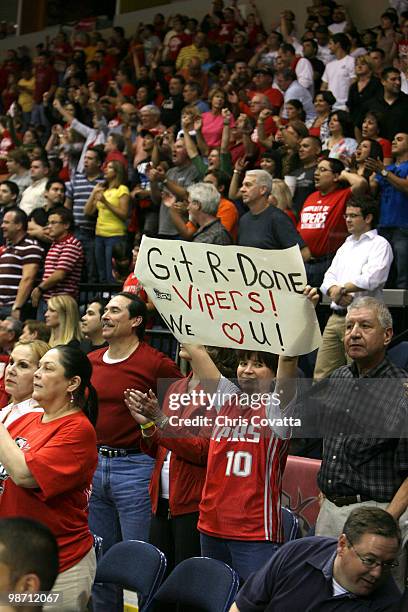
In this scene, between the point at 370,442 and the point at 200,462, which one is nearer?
the point at 370,442

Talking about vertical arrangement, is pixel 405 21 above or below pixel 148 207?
above

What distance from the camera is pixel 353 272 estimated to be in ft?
21.4

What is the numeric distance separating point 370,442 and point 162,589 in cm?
105

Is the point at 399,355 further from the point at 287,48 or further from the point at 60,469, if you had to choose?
the point at 287,48

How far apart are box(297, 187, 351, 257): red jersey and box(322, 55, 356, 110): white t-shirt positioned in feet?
12.2

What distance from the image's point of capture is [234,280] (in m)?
4.25

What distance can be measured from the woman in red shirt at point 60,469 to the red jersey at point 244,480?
609mm

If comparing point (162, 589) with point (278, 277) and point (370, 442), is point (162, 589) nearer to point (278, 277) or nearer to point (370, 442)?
point (370, 442)

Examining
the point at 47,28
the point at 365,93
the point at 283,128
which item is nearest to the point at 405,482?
→ the point at 283,128

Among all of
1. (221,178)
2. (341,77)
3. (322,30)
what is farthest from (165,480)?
(322,30)

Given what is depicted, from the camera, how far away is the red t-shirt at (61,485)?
3.94 metres

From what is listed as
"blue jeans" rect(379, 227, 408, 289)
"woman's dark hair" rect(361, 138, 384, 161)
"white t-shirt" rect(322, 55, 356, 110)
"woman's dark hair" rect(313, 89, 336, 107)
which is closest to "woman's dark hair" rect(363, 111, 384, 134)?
"woman's dark hair" rect(361, 138, 384, 161)

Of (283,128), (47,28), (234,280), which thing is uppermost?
(234,280)

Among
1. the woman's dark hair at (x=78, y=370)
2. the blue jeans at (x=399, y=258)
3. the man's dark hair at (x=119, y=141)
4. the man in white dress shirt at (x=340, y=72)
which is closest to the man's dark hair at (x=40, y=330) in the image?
the blue jeans at (x=399, y=258)
